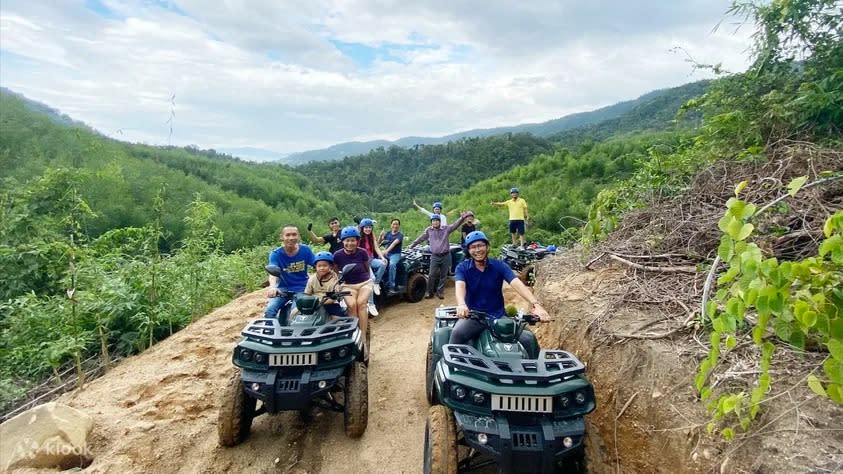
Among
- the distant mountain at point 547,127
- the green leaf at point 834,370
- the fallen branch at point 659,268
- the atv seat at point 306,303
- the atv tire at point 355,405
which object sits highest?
the distant mountain at point 547,127

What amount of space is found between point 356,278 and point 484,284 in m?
2.05

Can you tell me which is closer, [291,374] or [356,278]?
[291,374]

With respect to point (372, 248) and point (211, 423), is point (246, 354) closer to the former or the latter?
point (211, 423)

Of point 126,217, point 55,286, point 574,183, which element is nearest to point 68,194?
point 55,286

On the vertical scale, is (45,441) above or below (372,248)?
below

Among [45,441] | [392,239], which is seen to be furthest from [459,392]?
[392,239]

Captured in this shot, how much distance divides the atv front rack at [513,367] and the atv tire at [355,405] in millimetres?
1153

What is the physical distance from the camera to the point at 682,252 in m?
4.08

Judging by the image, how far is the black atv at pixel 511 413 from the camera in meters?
2.45

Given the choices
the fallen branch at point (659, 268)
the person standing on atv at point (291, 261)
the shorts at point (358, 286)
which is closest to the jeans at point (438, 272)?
the shorts at point (358, 286)

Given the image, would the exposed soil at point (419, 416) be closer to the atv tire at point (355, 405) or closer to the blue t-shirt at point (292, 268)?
the atv tire at point (355, 405)

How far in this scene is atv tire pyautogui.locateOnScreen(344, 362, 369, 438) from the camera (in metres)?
3.66

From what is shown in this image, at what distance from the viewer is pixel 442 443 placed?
2607mm

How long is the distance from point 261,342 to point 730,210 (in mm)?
3312
